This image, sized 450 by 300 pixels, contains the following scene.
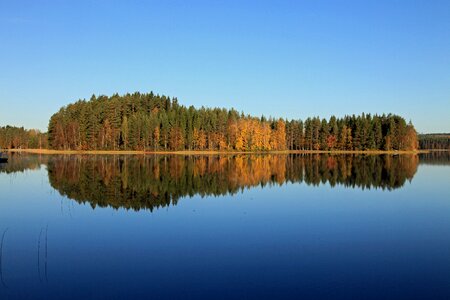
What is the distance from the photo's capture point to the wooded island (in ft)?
413

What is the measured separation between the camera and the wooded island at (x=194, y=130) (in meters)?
126

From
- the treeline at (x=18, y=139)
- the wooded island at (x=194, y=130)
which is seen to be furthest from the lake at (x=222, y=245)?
the treeline at (x=18, y=139)

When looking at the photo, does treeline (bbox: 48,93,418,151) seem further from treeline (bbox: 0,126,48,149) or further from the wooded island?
treeline (bbox: 0,126,48,149)

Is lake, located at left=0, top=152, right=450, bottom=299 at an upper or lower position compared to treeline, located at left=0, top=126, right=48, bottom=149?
lower

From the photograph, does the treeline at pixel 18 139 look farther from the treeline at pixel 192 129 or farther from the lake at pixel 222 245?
the lake at pixel 222 245

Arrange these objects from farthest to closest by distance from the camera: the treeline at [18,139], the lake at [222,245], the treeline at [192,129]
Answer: the treeline at [18,139] → the treeline at [192,129] → the lake at [222,245]

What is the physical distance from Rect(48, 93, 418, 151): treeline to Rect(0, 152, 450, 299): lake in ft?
308

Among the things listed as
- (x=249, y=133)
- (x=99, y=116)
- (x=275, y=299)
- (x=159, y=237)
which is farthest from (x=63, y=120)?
(x=275, y=299)

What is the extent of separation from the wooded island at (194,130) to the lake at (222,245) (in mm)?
93748

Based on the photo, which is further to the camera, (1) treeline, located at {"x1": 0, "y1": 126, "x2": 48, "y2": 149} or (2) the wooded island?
(1) treeline, located at {"x1": 0, "y1": 126, "x2": 48, "y2": 149}

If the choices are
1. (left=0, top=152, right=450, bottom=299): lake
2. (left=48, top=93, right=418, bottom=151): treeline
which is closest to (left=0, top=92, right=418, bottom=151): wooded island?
(left=48, top=93, right=418, bottom=151): treeline

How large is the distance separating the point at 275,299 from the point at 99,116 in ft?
411

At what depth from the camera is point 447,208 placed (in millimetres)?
26766

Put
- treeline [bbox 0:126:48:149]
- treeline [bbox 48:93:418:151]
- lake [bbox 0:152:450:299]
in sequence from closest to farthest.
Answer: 1. lake [bbox 0:152:450:299]
2. treeline [bbox 48:93:418:151]
3. treeline [bbox 0:126:48:149]
